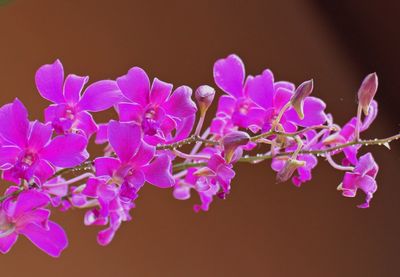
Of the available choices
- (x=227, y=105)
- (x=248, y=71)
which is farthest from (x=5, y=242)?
(x=248, y=71)

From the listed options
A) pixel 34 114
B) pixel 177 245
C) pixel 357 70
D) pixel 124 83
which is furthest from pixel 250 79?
pixel 357 70

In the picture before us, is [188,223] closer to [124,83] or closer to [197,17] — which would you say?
[197,17]

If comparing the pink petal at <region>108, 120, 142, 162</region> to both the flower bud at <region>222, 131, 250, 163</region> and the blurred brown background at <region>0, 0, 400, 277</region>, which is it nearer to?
the flower bud at <region>222, 131, 250, 163</region>

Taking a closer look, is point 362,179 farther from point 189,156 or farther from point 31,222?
point 31,222

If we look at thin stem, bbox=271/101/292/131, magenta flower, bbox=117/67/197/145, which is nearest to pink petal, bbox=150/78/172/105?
magenta flower, bbox=117/67/197/145

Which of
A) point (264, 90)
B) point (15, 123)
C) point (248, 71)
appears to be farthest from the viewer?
point (248, 71)

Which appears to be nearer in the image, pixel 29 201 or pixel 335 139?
pixel 29 201

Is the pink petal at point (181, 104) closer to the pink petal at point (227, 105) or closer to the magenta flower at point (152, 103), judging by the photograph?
the magenta flower at point (152, 103)
